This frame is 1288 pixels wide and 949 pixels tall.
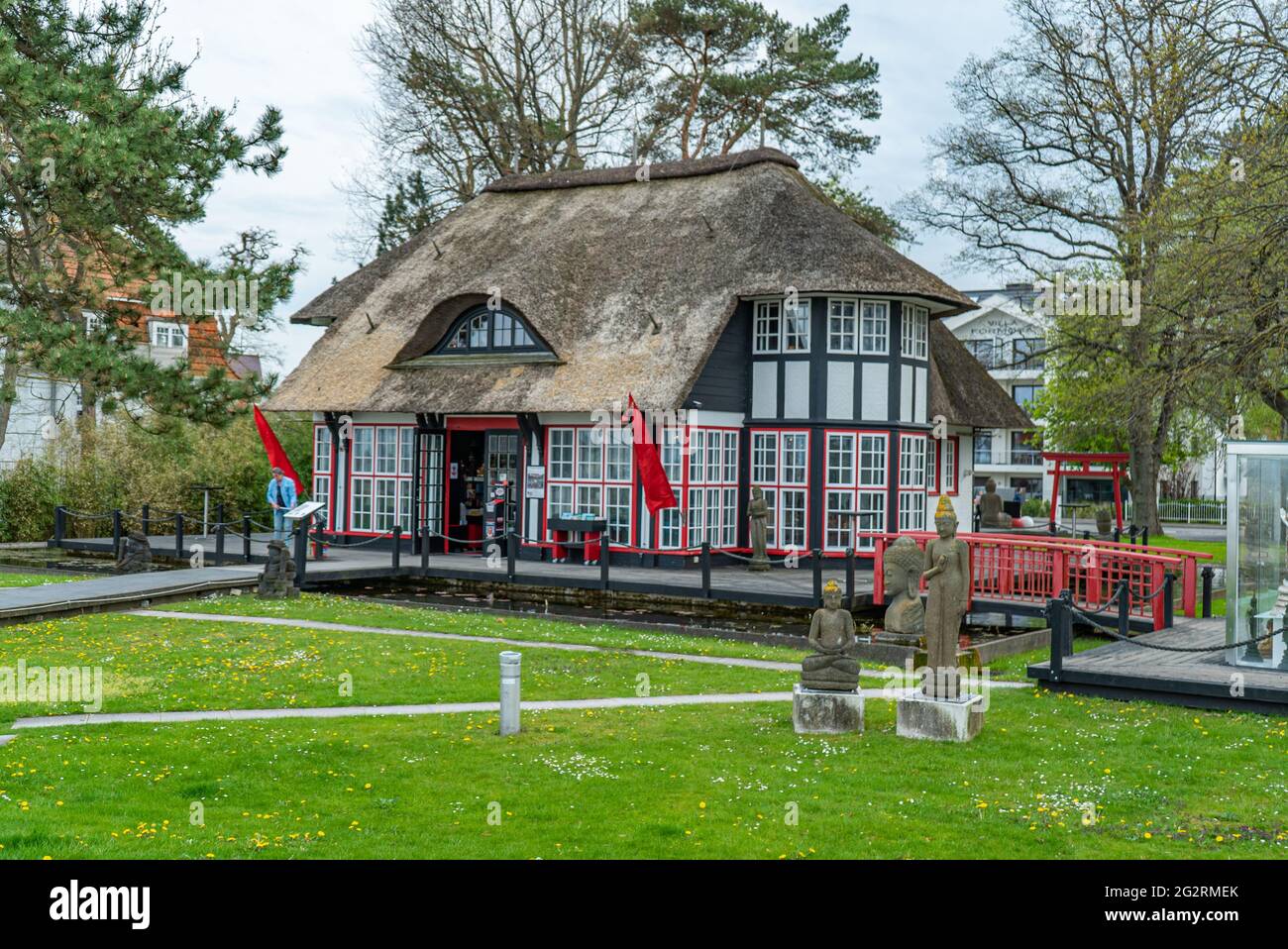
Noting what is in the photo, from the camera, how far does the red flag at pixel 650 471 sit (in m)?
25.3

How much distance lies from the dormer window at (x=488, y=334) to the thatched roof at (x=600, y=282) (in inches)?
14.0

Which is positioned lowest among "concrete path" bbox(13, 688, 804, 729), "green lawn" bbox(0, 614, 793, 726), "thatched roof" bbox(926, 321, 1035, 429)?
"concrete path" bbox(13, 688, 804, 729)

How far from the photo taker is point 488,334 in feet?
96.9

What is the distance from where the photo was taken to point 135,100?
21.8 meters

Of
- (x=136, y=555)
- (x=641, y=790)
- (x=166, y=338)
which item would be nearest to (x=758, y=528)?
(x=136, y=555)

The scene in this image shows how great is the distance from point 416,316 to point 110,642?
15.6 metres

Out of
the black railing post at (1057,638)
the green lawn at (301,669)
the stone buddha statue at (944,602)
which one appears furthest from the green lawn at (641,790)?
the black railing post at (1057,638)

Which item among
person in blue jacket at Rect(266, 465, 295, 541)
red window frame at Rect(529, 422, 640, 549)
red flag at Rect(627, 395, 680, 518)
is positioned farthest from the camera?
person in blue jacket at Rect(266, 465, 295, 541)

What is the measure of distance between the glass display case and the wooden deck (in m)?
0.48

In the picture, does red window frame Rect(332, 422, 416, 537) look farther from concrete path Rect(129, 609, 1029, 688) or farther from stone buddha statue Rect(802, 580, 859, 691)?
stone buddha statue Rect(802, 580, 859, 691)

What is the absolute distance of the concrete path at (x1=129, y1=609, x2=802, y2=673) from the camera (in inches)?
666

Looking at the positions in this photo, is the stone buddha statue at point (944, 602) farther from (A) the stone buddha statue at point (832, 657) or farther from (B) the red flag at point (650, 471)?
(B) the red flag at point (650, 471)

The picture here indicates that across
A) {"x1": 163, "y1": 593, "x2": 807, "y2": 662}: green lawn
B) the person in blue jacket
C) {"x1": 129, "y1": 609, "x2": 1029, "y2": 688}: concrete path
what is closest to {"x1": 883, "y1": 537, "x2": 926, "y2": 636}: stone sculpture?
{"x1": 163, "y1": 593, "x2": 807, "y2": 662}: green lawn
